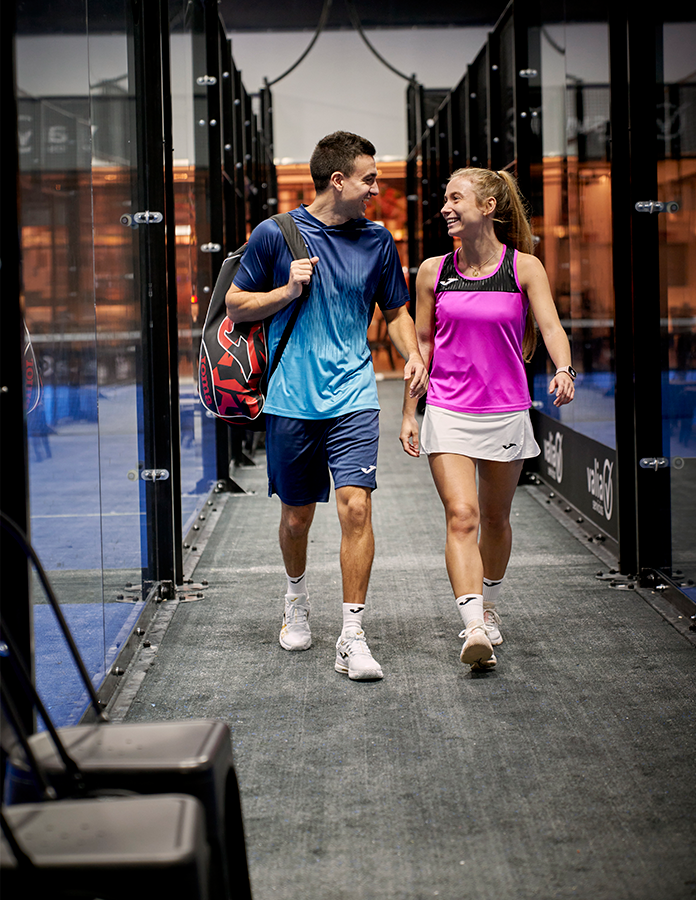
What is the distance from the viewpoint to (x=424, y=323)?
3.64 metres

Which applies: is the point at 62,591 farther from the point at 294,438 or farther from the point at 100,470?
the point at 294,438

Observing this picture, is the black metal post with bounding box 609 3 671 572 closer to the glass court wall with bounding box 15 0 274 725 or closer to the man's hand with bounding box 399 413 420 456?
the man's hand with bounding box 399 413 420 456

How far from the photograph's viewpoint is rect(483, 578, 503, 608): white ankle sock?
3.83m

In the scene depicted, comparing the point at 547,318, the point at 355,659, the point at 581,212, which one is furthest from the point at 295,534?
the point at 581,212

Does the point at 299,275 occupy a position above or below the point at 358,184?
below

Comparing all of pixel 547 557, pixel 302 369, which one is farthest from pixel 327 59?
pixel 302 369

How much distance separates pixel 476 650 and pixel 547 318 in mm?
1082

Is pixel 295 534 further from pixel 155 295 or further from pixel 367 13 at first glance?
pixel 367 13

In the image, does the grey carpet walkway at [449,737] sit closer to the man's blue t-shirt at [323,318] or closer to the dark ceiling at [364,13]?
the man's blue t-shirt at [323,318]

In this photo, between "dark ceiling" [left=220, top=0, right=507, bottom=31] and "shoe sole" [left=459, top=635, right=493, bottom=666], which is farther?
"dark ceiling" [left=220, top=0, right=507, bottom=31]

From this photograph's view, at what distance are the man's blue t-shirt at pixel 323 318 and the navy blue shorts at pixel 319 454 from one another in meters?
0.04

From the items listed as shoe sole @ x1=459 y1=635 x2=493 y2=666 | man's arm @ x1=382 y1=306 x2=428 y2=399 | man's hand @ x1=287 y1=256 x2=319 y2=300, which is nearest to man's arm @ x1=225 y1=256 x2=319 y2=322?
man's hand @ x1=287 y1=256 x2=319 y2=300

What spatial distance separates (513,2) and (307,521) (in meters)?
4.31

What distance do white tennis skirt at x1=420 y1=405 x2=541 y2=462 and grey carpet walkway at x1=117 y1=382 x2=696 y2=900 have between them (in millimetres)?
694
